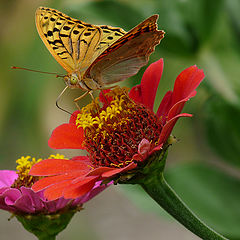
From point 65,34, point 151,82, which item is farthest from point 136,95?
point 65,34

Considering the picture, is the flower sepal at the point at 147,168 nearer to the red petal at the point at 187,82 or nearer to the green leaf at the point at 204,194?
the red petal at the point at 187,82

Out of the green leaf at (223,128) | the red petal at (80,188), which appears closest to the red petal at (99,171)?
the red petal at (80,188)

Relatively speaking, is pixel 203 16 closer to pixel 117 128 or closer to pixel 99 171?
pixel 117 128

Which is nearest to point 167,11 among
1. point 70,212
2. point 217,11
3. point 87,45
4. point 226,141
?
point 217,11

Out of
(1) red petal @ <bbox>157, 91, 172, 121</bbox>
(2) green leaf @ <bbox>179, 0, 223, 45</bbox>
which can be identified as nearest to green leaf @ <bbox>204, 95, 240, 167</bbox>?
(2) green leaf @ <bbox>179, 0, 223, 45</bbox>

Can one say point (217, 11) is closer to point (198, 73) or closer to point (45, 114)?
point (198, 73)

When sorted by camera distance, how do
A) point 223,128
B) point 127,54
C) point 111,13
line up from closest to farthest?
1. point 127,54
2. point 223,128
3. point 111,13
